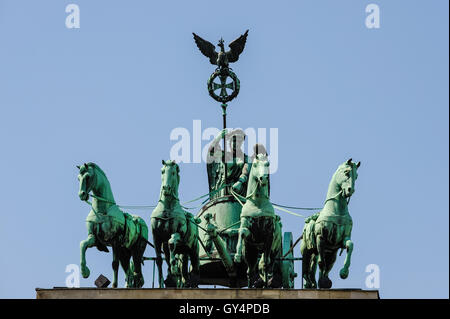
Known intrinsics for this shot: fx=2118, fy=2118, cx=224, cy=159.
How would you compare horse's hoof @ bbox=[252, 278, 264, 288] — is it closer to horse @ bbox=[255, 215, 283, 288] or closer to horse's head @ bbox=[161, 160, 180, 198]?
horse @ bbox=[255, 215, 283, 288]

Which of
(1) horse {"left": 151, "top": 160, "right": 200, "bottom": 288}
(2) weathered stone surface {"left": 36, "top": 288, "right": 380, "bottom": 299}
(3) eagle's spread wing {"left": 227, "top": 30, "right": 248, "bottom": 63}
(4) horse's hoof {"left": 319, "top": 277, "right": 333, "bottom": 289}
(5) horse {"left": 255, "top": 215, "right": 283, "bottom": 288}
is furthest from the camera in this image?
(3) eagle's spread wing {"left": 227, "top": 30, "right": 248, "bottom": 63}

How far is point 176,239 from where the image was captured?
50031 millimetres

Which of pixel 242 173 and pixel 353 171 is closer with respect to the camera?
pixel 353 171

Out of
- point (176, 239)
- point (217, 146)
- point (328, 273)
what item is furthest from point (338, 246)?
point (217, 146)

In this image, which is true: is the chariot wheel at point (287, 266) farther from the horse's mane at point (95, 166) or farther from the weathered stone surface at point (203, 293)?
the horse's mane at point (95, 166)

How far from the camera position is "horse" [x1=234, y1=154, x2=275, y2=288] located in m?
49.6

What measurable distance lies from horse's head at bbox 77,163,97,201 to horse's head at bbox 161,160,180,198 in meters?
1.67

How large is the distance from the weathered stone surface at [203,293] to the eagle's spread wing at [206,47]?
10.6 m

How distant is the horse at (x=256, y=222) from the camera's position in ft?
163

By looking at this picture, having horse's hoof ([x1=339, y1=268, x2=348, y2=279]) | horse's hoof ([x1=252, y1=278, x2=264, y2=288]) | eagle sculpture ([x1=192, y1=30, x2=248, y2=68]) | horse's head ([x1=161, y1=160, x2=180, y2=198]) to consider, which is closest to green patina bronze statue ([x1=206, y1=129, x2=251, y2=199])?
eagle sculpture ([x1=192, y1=30, x2=248, y2=68])

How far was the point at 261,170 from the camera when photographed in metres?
49.2

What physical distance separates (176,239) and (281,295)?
3.19m
